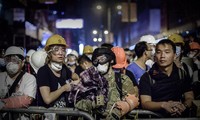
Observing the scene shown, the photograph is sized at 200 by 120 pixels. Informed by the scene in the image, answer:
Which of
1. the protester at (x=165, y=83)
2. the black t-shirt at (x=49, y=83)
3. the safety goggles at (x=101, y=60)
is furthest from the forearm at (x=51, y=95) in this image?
the protester at (x=165, y=83)

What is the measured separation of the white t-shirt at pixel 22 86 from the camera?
5.11 metres

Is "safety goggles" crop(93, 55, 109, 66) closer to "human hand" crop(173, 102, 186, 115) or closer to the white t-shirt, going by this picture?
"human hand" crop(173, 102, 186, 115)

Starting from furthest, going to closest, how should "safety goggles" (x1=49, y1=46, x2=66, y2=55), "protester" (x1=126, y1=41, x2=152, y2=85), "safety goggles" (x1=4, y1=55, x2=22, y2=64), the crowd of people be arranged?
"protester" (x1=126, y1=41, x2=152, y2=85)
"safety goggles" (x1=4, y1=55, x2=22, y2=64)
"safety goggles" (x1=49, y1=46, x2=66, y2=55)
the crowd of people

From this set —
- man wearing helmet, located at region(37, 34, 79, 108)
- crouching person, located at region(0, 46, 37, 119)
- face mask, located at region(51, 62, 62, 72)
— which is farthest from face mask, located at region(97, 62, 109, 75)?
crouching person, located at region(0, 46, 37, 119)

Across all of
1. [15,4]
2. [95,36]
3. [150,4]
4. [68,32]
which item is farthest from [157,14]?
[95,36]

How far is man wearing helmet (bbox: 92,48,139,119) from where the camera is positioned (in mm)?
4109

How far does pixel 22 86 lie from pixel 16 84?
132mm

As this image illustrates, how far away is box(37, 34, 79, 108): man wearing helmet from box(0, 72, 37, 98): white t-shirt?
0.61ft

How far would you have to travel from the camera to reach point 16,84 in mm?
5215

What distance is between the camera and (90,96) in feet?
13.6

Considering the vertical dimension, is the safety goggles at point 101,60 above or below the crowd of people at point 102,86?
above

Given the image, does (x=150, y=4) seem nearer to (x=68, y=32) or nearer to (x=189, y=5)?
(x=189, y=5)

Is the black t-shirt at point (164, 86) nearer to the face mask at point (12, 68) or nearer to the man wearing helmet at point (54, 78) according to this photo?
the man wearing helmet at point (54, 78)

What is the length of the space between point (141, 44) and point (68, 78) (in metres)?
2.45
